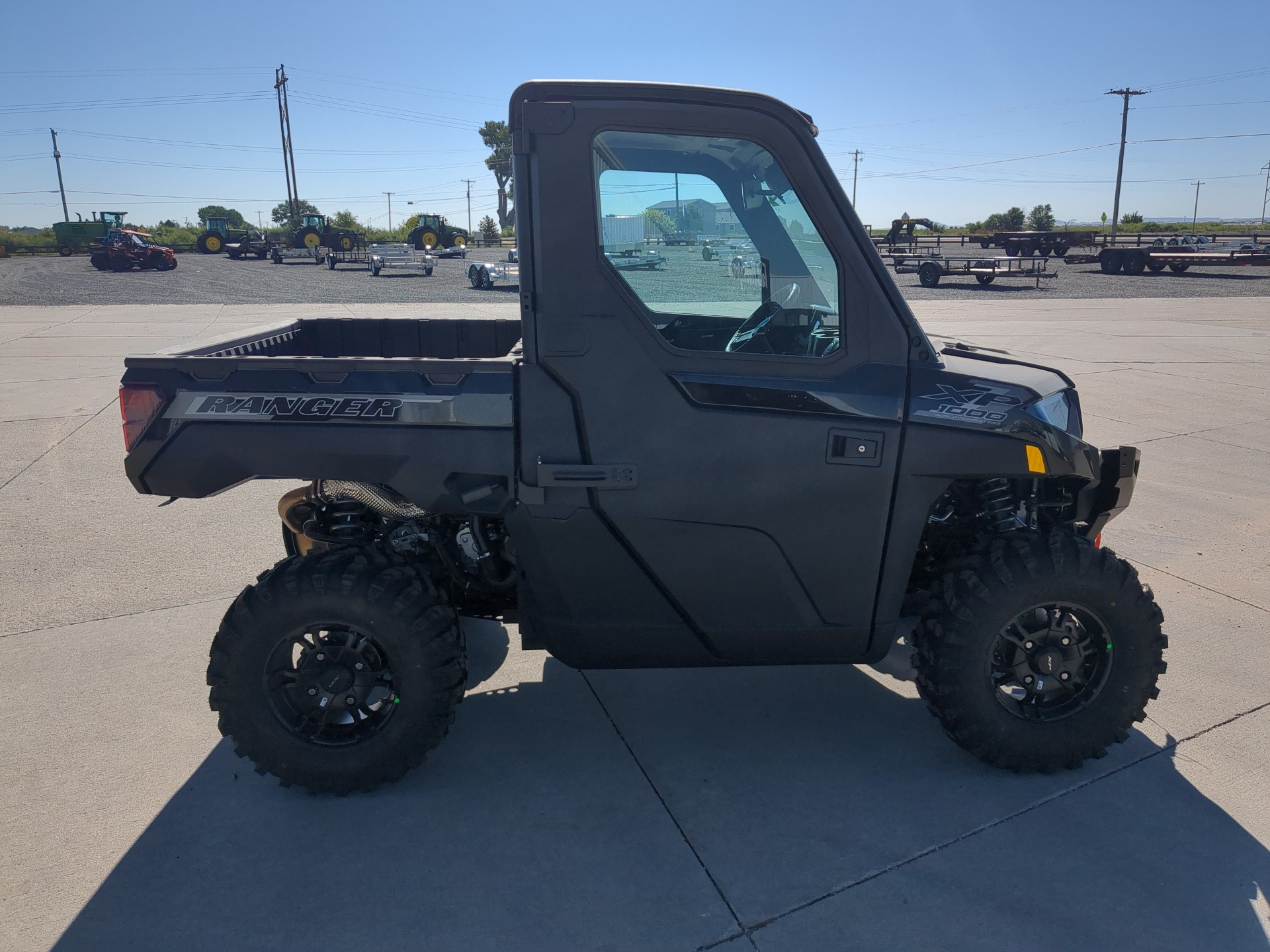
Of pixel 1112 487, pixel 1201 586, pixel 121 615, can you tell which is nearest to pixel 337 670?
pixel 121 615

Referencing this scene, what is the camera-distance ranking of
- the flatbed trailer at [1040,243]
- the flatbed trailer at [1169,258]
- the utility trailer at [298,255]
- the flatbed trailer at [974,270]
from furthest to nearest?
the utility trailer at [298,255]
the flatbed trailer at [1040,243]
the flatbed trailer at [1169,258]
the flatbed trailer at [974,270]

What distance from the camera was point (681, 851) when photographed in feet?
9.57

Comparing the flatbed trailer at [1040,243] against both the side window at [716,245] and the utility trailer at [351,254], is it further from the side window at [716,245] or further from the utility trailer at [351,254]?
the side window at [716,245]

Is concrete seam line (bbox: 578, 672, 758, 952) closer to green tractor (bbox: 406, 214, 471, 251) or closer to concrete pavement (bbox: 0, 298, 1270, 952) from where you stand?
concrete pavement (bbox: 0, 298, 1270, 952)

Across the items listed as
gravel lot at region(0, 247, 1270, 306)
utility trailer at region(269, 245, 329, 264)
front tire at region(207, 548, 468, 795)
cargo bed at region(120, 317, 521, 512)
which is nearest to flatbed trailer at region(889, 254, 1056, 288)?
gravel lot at region(0, 247, 1270, 306)

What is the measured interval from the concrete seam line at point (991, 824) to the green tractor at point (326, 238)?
4566 centimetres

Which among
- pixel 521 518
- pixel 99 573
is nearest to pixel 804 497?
pixel 521 518

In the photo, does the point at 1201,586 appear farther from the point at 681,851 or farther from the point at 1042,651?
the point at 681,851

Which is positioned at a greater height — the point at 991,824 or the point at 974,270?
the point at 974,270

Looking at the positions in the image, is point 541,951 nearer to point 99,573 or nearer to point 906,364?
point 906,364

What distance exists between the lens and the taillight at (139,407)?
3041 mm

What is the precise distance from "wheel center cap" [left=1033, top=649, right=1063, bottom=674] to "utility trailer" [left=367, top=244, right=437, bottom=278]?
33.9 metres

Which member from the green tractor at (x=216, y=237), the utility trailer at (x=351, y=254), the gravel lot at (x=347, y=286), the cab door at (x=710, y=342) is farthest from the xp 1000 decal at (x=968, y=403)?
the green tractor at (x=216, y=237)

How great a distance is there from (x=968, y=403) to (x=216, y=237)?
60.2 meters
